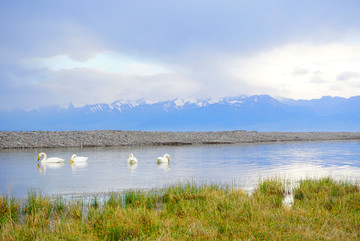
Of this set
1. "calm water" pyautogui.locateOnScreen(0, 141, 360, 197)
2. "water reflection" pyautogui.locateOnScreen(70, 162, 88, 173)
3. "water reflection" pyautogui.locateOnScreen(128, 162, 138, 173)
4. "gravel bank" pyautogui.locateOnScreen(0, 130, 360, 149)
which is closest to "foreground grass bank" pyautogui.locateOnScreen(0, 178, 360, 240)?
"calm water" pyautogui.locateOnScreen(0, 141, 360, 197)

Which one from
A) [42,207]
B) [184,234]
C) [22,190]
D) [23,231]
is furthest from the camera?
[22,190]

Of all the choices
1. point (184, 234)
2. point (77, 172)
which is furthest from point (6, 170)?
point (184, 234)

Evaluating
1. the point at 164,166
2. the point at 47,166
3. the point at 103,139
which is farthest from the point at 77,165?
the point at 103,139

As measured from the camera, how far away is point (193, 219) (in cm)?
770

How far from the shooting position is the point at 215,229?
23.1ft

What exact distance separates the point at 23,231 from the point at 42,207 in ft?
7.74

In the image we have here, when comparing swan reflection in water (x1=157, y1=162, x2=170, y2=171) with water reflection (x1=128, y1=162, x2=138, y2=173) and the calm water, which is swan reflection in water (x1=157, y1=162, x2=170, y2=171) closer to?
the calm water

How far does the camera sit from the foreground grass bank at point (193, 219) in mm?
6766

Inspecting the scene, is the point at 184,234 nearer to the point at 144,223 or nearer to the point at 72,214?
the point at 144,223

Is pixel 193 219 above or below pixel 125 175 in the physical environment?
above

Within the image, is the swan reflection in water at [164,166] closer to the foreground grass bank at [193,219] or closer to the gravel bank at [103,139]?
the foreground grass bank at [193,219]

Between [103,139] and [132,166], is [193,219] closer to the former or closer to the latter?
[132,166]

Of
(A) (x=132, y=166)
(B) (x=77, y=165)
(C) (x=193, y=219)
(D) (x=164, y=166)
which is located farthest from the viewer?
(B) (x=77, y=165)

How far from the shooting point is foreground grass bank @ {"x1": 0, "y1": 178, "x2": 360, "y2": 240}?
6.77m
